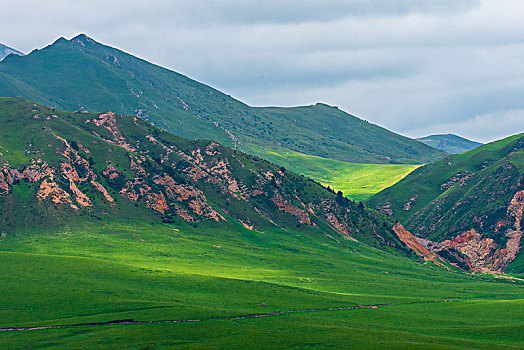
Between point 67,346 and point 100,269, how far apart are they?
2376 inches

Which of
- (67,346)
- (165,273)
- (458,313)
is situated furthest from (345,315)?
(67,346)

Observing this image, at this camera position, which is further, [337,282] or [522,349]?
[337,282]

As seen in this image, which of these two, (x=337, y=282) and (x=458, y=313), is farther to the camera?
(x=337, y=282)

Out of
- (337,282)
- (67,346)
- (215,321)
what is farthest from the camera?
(337,282)

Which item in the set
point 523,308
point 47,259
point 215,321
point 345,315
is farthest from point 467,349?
point 47,259

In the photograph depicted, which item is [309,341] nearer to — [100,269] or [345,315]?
[345,315]

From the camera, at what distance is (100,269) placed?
547 ft

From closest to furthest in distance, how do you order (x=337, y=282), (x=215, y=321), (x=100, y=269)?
1. (x=215, y=321)
2. (x=100, y=269)
3. (x=337, y=282)

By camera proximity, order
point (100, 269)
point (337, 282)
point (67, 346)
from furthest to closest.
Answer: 1. point (337, 282)
2. point (100, 269)
3. point (67, 346)

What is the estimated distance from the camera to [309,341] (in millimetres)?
113188

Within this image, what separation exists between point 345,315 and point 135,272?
60.1 m

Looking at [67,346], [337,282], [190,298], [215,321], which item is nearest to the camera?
[67,346]

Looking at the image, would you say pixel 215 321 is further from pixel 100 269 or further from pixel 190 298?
pixel 100 269

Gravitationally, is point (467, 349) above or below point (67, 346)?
above
